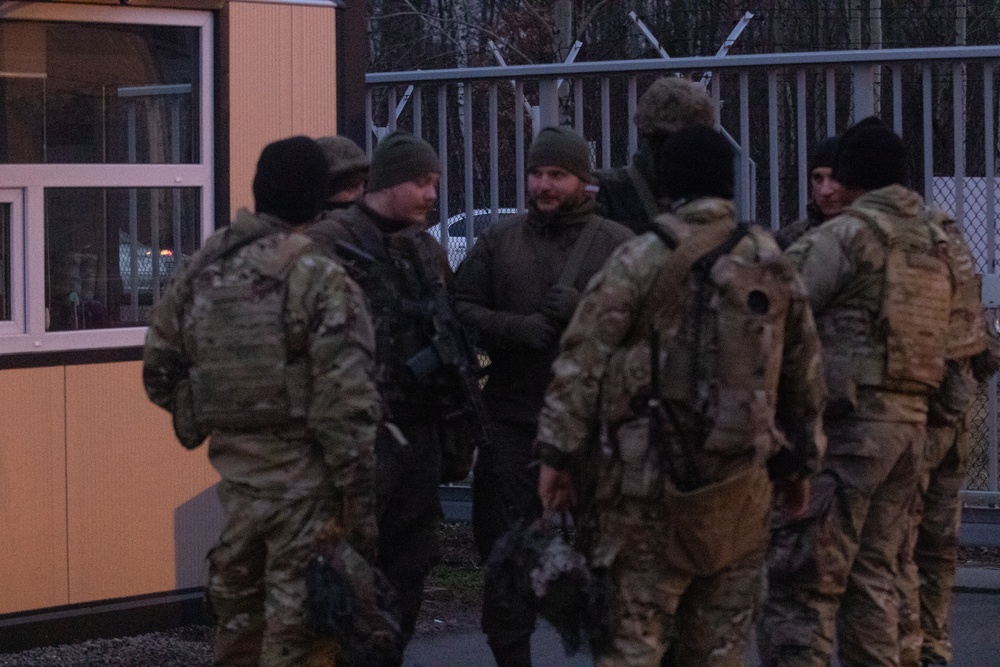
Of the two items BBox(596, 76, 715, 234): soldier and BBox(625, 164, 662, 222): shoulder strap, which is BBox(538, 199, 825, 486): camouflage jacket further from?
BBox(625, 164, 662, 222): shoulder strap

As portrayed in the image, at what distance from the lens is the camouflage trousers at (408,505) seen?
5.20 m

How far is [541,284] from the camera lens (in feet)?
18.3

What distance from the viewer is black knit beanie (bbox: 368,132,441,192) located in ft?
17.3

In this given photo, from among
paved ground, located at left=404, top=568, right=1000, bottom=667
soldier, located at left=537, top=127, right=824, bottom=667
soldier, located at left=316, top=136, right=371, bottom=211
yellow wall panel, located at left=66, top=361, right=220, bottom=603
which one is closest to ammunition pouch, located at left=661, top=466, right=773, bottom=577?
soldier, located at left=537, top=127, right=824, bottom=667

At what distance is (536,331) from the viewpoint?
17.8ft

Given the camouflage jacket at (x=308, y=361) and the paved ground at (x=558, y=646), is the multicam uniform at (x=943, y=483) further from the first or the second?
the camouflage jacket at (x=308, y=361)

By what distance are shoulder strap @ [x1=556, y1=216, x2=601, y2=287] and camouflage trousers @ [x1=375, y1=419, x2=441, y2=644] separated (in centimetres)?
68

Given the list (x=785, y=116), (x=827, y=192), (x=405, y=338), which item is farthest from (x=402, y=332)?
(x=785, y=116)

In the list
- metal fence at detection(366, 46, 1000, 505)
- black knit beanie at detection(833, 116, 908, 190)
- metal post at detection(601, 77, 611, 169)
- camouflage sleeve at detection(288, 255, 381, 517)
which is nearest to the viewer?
camouflage sleeve at detection(288, 255, 381, 517)

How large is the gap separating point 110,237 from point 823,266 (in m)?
2.88

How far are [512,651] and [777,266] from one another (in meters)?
1.87

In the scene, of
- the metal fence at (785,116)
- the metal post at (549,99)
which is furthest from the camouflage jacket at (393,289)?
the metal post at (549,99)

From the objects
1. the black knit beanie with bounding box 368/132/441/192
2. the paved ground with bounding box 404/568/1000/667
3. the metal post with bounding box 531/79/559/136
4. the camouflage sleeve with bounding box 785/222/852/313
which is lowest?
the paved ground with bounding box 404/568/1000/667

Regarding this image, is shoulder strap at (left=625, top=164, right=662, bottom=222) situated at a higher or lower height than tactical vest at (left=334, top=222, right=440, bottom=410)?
higher
